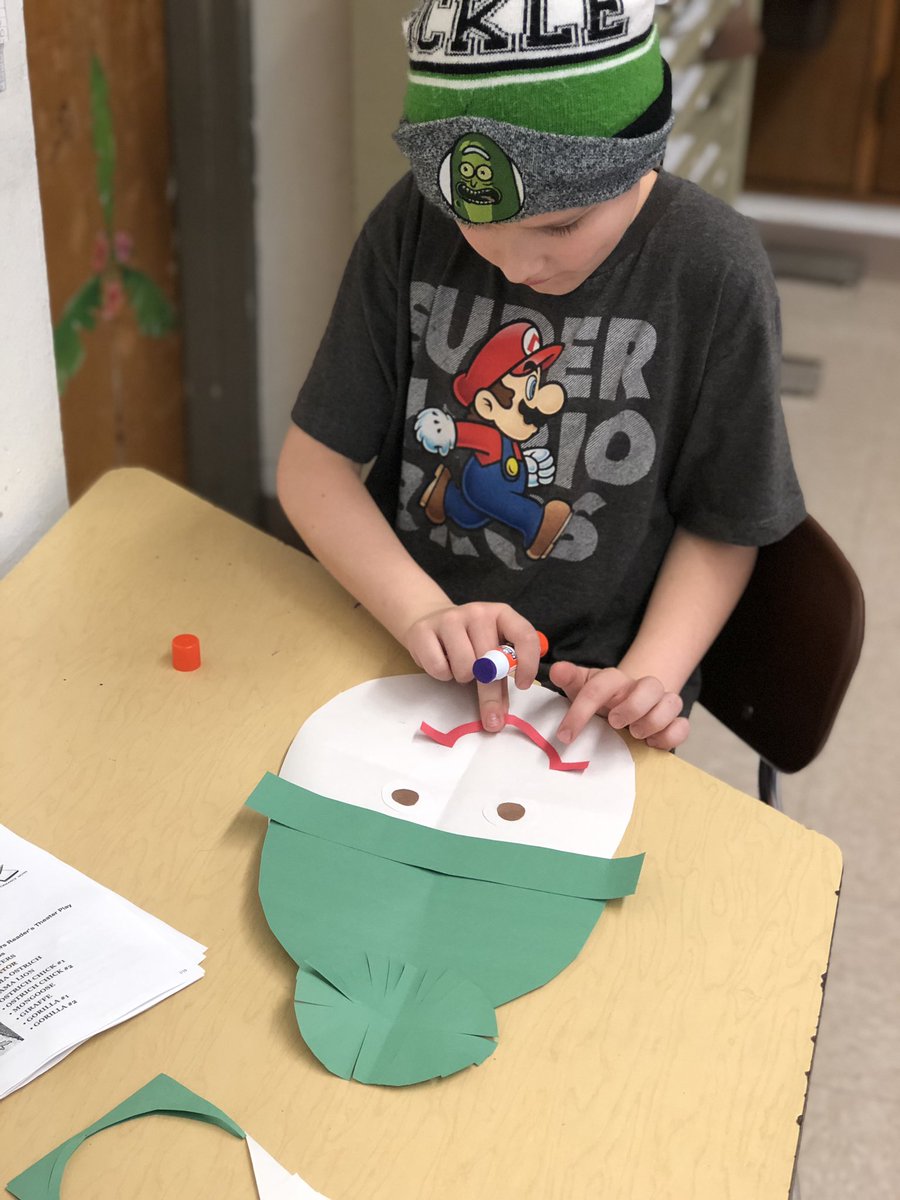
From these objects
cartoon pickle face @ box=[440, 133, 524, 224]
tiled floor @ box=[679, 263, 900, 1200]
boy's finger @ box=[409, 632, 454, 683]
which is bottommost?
tiled floor @ box=[679, 263, 900, 1200]

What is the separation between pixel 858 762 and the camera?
1907 mm

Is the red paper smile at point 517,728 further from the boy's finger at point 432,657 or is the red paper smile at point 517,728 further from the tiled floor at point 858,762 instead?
the tiled floor at point 858,762

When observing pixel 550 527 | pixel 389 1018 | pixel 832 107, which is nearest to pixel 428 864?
pixel 389 1018

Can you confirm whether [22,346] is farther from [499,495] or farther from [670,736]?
[670,736]

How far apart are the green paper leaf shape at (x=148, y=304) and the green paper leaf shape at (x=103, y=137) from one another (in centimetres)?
9

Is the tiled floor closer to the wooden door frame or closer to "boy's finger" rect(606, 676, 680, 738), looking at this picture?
"boy's finger" rect(606, 676, 680, 738)

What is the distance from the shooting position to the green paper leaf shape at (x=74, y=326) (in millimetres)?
1820

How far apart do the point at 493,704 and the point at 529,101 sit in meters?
0.40

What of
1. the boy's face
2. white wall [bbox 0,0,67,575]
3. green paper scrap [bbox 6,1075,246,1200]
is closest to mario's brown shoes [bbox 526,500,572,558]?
the boy's face

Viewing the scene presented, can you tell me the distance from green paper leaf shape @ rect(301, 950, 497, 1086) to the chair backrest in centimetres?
47

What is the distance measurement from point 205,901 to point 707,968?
0.98 ft

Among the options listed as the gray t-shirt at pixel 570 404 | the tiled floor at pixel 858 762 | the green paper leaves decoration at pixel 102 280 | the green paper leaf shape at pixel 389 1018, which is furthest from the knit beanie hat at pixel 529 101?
the green paper leaves decoration at pixel 102 280

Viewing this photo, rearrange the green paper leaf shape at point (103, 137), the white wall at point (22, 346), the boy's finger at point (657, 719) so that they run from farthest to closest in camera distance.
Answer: the green paper leaf shape at point (103, 137), the white wall at point (22, 346), the boy's finger at point (657, 719)

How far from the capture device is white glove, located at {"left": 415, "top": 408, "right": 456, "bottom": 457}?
111 centimetres
